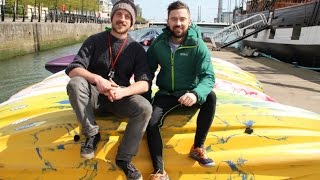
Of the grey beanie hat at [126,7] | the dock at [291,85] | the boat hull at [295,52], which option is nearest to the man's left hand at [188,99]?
the grey beanie hat at [126,7]

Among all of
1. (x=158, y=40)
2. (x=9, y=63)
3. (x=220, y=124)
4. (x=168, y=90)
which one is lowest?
(x=9, y=63)

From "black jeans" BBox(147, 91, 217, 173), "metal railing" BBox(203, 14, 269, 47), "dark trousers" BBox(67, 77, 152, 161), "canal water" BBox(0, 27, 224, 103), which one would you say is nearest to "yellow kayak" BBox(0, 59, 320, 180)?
"black jeans" BBox(147, 91, 217, 173)

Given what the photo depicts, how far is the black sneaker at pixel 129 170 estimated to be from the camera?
3961mm

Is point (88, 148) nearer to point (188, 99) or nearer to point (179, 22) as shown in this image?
point (188, 99)

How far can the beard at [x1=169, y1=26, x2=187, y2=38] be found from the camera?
4.22 m

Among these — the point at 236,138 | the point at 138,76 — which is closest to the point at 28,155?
the point at 138,76

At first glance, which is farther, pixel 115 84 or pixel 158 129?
pixel 158 129

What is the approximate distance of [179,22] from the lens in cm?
420

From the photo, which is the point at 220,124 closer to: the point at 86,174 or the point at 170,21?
the point at 170,21

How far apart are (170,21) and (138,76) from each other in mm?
659

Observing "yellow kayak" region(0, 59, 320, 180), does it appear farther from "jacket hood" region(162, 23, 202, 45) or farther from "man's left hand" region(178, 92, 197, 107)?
"jacket hood" region(162, 23, 202, 45)

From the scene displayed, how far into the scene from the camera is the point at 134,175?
3955 millimetres

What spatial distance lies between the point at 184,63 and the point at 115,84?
30.1 inches

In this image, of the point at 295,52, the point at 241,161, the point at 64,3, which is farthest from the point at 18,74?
the point at 64,3
